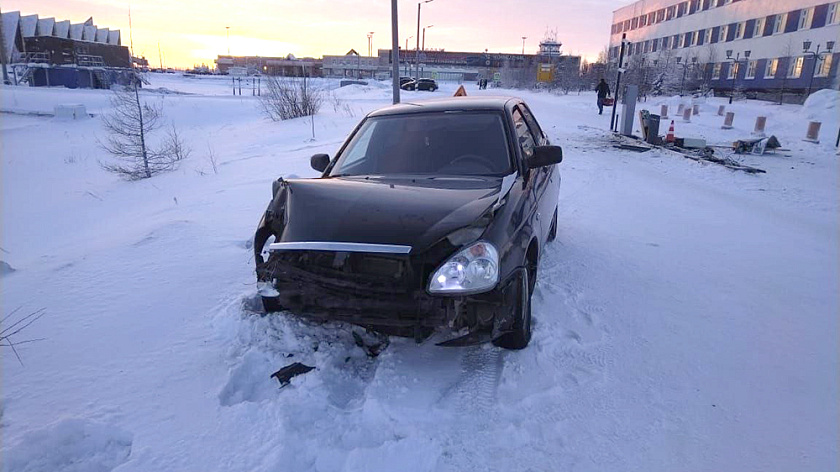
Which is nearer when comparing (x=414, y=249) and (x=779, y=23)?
(x=414, y=249)

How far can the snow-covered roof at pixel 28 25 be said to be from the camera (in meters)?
64.6

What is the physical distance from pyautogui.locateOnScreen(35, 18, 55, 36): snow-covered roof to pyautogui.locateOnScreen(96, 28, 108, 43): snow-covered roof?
27.6ft

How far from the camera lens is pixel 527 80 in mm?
68438

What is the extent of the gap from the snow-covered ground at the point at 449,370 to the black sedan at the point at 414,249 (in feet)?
1.23

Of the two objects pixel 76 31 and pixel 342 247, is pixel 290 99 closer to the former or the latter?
pixel 342 247

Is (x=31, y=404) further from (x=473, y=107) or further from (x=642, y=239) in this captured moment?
(x=642, y=239)

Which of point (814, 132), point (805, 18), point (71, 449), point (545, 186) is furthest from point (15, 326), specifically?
point (805, 18)

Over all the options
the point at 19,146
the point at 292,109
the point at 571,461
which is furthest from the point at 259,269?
the point at 19,146

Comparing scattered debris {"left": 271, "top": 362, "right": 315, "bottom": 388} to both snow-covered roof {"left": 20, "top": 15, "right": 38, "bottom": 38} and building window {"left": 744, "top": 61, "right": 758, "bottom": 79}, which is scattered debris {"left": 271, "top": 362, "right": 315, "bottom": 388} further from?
snow-covered roof {"left": 20, "top": 15, "right": 38, "bottom": 38}

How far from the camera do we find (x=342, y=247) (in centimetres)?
281

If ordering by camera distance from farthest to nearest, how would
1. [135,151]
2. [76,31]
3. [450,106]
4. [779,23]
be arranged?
[76,31]
[779,23]
[135,151]
[450,106]

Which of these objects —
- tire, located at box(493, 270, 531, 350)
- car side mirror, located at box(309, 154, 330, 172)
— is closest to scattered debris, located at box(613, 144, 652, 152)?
car side mirror, located at box(309, 154, 330, 172)

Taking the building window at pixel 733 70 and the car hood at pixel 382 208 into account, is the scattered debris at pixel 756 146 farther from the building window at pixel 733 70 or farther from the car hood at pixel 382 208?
the building window at pixel 733 70

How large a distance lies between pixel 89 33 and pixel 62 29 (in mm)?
4801
